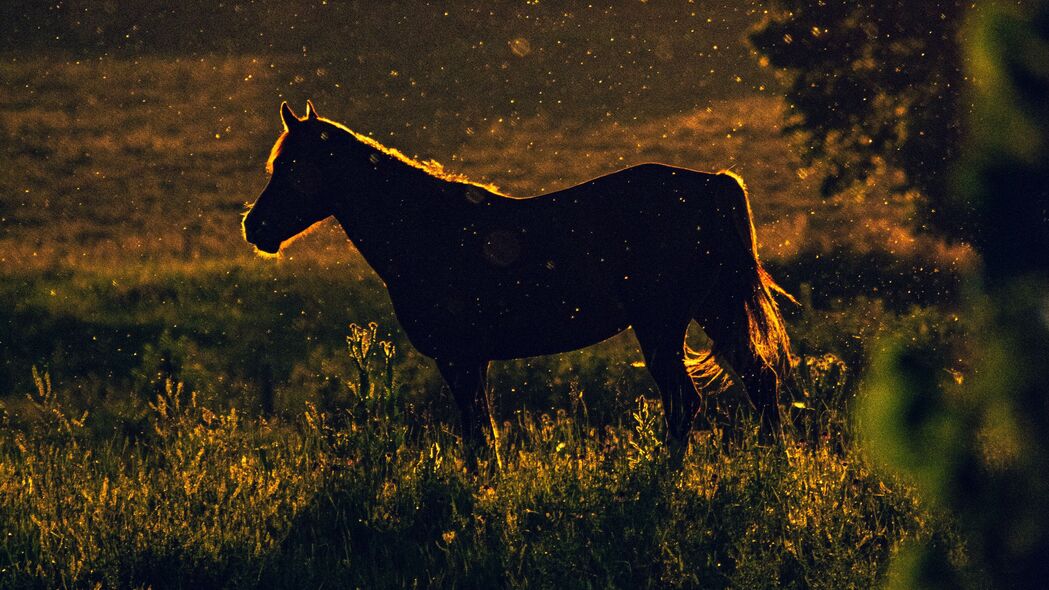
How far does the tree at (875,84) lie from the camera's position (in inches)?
512

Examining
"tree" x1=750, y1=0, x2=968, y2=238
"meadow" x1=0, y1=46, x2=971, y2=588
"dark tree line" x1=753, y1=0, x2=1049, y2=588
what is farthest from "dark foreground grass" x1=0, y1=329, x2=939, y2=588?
"tree" x1=750, y1=0, x2=968, y2=238

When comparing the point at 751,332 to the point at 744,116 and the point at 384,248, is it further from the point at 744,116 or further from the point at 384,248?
the point at 744,116

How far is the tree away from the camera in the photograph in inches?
512

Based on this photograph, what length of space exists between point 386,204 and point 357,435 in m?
1.64

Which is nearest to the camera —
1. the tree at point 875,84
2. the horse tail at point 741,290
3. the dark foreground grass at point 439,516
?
the dark foreground grass at point 439,516

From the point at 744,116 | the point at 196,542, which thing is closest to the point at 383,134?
the point at 744,116

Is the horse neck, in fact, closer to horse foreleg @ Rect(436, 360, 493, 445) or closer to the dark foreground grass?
horse foreleg @ Rect(436, 360, 493, 445)

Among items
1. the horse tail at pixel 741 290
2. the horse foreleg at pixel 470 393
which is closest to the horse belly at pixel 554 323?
the horse foreleg at pixel 470 393

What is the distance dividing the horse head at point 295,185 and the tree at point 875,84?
324 inches

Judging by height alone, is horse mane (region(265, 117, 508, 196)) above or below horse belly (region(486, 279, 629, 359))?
above

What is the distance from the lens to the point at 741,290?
7.30 metres

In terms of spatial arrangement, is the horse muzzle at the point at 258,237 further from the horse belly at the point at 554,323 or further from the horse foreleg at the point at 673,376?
the horse foreleg at the point at 673,376

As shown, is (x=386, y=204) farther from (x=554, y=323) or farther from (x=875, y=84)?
(x=875, y=84)

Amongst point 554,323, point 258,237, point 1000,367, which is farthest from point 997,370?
point 258,237
